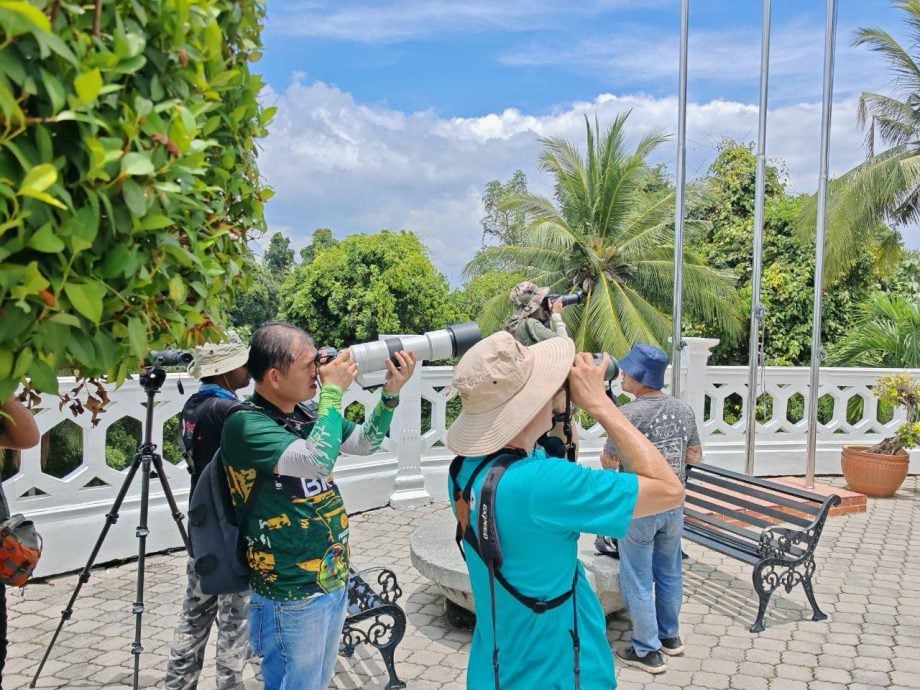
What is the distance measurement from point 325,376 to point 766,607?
4001mm

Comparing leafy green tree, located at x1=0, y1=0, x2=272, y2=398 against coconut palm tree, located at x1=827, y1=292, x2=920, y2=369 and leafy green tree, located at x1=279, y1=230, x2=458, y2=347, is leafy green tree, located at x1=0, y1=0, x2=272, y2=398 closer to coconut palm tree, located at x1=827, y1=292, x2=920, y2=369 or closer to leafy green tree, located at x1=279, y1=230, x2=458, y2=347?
coconut palm tree, located at x1=827, y1=292, x2=920, y2=369

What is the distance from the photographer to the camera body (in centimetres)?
281

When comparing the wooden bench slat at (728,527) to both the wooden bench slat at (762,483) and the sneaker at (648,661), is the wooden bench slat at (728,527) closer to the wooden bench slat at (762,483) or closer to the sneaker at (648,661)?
the wooden bench slat at (762,483)

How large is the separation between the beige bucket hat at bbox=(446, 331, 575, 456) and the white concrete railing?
336cm

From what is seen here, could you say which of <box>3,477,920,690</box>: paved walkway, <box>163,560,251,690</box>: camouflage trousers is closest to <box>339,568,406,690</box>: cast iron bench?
<box>3,477,920,690</box>: paved walkway

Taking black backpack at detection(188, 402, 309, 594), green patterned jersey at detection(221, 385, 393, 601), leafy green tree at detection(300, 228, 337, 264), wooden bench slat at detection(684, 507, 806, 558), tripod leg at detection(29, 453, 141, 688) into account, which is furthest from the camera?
leafy green tree at detection(300, 228, 337, 264)

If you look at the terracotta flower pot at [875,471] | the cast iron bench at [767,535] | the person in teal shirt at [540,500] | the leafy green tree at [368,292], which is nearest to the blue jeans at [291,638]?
the person in teal shirt at [540,500]

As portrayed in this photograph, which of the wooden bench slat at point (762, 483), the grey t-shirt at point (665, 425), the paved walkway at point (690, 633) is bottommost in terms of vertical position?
the paved walkway at point (690, 633)

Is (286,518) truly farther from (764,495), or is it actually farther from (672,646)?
(764,495)

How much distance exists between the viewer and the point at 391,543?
22.2ft

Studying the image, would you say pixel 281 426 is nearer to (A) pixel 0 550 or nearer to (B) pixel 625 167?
(A) pixel 0 550

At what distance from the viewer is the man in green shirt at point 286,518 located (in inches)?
103

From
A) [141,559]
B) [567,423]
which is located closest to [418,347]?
[567,423]

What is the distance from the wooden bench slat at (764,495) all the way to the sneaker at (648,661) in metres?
1.75
